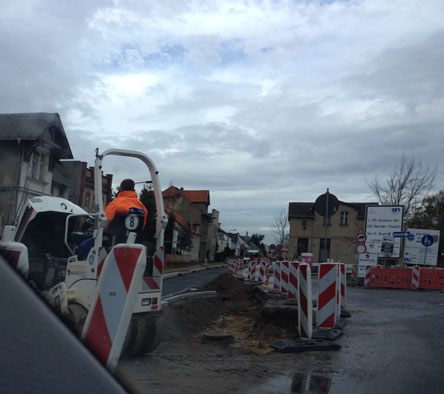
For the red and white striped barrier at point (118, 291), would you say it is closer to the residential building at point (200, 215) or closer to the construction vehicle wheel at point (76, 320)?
the construction vehicle wheel at point (76, 320)

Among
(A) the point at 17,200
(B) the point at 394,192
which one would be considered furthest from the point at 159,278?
(B) the point at 394,192

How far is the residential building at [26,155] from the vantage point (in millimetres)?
2287

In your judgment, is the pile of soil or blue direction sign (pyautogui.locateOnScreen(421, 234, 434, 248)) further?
blue direction sign (pyautogui.locateOnScreen(421, 234, 434, 248))

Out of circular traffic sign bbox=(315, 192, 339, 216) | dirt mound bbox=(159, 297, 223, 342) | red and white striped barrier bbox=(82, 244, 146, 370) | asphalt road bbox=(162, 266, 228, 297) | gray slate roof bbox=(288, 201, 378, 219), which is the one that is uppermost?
gray slate roof bbox=(288, 201, 378, 219)

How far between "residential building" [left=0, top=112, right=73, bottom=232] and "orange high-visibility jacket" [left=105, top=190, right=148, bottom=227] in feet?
6.60

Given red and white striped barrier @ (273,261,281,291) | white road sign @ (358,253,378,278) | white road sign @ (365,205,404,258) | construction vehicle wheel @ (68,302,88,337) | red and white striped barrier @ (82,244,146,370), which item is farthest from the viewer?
white road sign @ (365,205,404,258)

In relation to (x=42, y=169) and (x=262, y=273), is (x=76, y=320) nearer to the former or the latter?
(x=42, y=169)

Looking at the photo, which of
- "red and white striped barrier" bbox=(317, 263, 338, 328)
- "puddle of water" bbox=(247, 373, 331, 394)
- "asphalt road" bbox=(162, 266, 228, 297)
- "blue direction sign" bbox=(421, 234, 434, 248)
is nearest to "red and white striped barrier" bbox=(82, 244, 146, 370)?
"puddle of water" bbox=(247, 373, 331, 394)

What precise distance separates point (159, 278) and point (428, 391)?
324 centimetres

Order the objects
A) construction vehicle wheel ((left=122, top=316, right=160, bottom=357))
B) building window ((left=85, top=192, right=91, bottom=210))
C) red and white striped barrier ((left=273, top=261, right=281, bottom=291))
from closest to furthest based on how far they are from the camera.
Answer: building window ((left=85, top=192, right=91, bottom=210))
construction vehicle wheel ((left=122, top=316, right=160, bottom=357))
red and white striped barrier ((left=273, top=261, right=281, bottom=291))

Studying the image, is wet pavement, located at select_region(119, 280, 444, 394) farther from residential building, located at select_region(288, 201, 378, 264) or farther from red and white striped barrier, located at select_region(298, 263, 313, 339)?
residential building, located at select_region(288, 201, 378, 264)

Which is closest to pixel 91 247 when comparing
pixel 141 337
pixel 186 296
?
pixel 141 337

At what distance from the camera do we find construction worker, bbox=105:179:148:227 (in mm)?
5551

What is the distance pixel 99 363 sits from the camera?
6.31 feet
